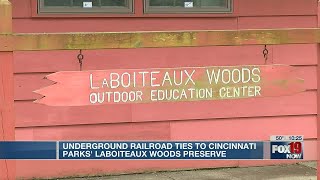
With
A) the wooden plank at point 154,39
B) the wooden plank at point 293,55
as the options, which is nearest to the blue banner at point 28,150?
the wooden plank at point 154,39

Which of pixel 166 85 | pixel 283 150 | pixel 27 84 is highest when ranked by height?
pixel 166 85

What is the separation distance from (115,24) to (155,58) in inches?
25.6

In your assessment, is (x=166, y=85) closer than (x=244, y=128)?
Yes

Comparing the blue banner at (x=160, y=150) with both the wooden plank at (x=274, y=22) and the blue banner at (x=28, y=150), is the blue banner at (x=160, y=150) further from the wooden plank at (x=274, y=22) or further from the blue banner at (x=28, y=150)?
the wooden plank at (x=274, y=22)

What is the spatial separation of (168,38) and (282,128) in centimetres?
358

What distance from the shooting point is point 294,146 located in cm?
478

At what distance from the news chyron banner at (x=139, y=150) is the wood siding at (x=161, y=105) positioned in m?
2.21

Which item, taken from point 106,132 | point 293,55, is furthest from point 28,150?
point 293,55

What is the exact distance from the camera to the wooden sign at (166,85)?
4.18m

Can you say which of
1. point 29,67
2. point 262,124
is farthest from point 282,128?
point 29,67

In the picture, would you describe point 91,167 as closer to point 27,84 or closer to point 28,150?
point 27,84

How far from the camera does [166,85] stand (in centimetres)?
434

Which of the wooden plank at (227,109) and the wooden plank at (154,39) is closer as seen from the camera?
the wooden plank at (154,39)

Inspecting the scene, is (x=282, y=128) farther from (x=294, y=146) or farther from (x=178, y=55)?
(x=294, y=146)
